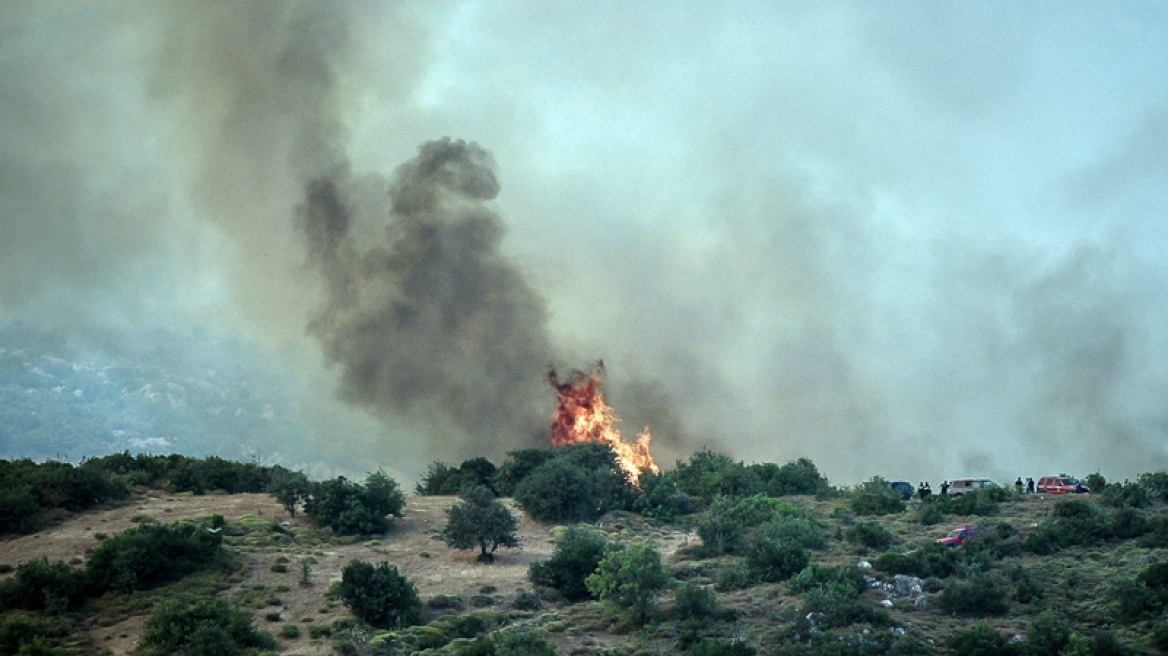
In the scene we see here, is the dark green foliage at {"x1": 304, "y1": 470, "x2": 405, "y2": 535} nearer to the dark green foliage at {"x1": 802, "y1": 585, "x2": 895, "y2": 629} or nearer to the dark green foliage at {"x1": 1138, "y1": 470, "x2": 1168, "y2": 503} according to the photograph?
the dark green foliage at {"x1": 802, "y1": 585, "x2": 895, "y2": 629}

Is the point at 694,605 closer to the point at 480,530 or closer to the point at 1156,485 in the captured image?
the point at 480,530

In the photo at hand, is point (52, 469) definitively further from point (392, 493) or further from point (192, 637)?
point (192, 637)

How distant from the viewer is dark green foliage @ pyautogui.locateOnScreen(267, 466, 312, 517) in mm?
59656

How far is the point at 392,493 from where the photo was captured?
6166 centimetres

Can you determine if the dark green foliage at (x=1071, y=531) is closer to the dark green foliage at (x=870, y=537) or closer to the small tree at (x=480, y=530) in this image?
the dark green foliage at (x=870, y=537)

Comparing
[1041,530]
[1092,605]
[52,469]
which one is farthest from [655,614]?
[52,469]

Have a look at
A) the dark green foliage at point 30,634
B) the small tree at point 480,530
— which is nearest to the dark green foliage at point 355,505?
the small tree at point 480,530

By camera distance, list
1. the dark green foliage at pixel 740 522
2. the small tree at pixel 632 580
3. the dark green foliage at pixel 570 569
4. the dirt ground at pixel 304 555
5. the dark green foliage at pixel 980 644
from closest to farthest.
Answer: the dark green foliage at pixel 980 644 < the small tree at pixel 632 580 < the dirt ground at pixel 304 555 < the dark green foliage at pixel 570 569 < the dark green foliage at pixel 740 522

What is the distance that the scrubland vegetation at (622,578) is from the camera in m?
38.9

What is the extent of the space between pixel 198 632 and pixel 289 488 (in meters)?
22.7

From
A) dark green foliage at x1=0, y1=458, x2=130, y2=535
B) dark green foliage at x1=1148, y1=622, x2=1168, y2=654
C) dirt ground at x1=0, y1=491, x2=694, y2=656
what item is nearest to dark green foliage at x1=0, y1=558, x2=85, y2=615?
dirt ground at x1=0, y1=491, x2=694, y2=656

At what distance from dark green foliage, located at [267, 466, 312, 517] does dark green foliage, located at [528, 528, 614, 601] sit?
18.8 metres

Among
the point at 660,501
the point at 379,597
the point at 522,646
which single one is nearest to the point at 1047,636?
the point at 522,646

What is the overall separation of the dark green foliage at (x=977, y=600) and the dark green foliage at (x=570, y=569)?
16.1 m
